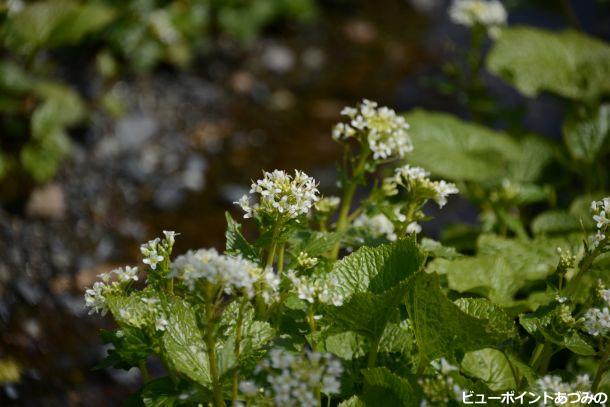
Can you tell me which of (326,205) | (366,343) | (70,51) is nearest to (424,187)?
(326,205)

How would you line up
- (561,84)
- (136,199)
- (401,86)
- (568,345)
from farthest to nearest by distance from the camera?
(401,86) < (136,199) < (561,84) < (568,345)

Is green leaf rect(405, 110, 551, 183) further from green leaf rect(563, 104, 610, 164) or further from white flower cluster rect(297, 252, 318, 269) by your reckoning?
white flower cluster rect(297, 252, 318, 269)

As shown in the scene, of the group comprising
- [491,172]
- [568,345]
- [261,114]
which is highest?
[261,114]

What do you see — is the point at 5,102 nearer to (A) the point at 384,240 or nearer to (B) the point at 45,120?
(B) the point at 45,120

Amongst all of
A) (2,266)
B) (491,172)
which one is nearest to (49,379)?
(2,266)

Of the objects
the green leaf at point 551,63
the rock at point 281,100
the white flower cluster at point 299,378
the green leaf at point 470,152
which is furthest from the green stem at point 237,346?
the rock at point 281,100

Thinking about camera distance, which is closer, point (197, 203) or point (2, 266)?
point (2, 266)

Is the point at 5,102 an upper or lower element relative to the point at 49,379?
upper

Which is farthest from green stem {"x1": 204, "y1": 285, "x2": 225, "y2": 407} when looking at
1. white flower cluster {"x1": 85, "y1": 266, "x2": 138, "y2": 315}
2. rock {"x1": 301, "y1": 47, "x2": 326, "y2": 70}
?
rock {"x1": 301, "y1": 47, "x2": 326, "y2": 70}
